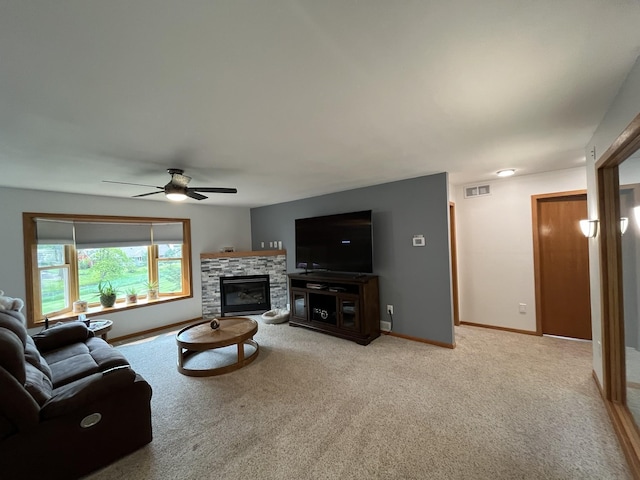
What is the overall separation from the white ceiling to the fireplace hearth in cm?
319

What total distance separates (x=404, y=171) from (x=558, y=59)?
6.86 feet

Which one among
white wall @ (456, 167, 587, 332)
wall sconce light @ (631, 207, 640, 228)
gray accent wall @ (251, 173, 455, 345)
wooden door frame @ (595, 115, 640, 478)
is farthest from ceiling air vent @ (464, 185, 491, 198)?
wall sconce light @ (631, 207, 640, 228)

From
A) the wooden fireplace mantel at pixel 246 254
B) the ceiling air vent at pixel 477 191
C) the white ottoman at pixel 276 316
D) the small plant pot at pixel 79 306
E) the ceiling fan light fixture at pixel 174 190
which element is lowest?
the white ottoman at pixel 276 316

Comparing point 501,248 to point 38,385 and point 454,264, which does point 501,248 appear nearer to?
point 454,264

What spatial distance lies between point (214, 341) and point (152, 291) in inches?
102

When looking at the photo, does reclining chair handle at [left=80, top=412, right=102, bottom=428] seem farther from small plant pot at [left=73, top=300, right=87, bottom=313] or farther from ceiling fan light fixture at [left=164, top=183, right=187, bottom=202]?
small plant pot at [left=73, top=300, right=87, bottom=313]

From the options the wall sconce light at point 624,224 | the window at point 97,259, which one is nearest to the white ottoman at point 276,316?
the window at point 97,259

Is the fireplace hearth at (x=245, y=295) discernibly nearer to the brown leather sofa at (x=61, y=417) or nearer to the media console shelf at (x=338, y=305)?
the media console shelf at (x=338, y=305)

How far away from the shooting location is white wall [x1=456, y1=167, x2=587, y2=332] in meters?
3.79

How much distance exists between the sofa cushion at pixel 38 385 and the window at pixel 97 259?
2.33 m

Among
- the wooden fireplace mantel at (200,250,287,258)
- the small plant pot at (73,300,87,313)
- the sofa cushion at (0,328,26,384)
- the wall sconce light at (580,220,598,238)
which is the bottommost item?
the small plant pot at (73,300,87,313)

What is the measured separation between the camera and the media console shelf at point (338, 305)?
3721 mm

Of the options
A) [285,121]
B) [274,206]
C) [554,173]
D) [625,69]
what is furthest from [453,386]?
[274,206]

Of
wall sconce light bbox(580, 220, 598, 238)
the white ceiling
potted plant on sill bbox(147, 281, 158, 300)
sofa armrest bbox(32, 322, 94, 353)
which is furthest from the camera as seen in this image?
potted plant on sill bbox(147, 281, 158, 300)
